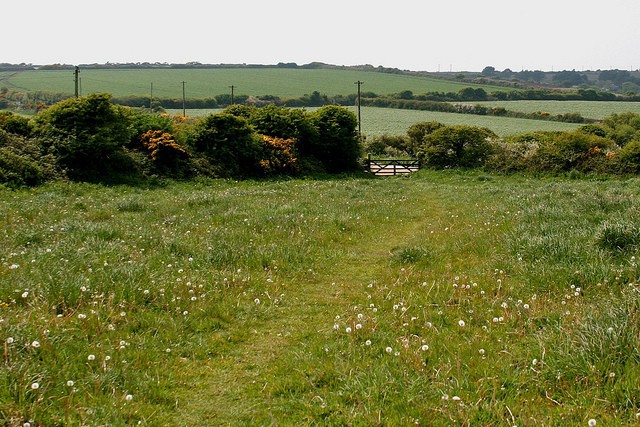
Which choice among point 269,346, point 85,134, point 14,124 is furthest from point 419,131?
point 269,346

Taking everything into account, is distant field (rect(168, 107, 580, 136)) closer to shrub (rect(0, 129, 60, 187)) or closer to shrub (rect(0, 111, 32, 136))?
shrub (rect(0, 111, 32, 136))

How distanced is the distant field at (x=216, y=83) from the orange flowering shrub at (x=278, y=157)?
72.2 metres

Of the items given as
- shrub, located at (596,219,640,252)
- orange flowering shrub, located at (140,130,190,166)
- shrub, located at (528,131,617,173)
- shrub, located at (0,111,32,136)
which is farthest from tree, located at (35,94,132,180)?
shrub, located at (528,131,617,173)

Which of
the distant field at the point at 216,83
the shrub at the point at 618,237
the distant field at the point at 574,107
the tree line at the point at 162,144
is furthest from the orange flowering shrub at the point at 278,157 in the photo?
the distant field at the point at 216,83

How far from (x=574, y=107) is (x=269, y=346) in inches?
3766

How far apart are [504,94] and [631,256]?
103m

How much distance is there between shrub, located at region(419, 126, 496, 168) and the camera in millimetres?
34000

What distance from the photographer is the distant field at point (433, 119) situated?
6091 centimetres

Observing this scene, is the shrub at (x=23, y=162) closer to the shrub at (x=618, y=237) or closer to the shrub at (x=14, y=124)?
the shrub at (x=14, y=124)

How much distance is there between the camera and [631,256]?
24.0 ft

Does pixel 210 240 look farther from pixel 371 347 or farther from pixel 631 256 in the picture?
pixel 631 256

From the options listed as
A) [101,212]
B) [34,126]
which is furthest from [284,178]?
[101,212]

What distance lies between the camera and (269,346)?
5473 mm

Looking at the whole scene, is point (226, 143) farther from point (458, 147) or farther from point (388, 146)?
point (388, 146)
